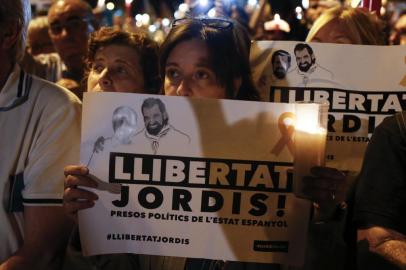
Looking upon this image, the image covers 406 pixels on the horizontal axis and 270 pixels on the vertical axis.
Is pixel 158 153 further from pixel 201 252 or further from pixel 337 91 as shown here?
pixel 337 91

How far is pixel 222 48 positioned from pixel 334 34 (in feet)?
3.06

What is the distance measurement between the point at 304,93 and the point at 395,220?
0.65 m

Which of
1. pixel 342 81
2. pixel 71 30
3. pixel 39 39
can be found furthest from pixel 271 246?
pixel 39 39

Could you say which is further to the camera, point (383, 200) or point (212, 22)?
point (212, 22)

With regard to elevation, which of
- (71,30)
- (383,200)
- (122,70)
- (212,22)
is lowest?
(383,200)

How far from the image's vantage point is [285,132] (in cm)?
196

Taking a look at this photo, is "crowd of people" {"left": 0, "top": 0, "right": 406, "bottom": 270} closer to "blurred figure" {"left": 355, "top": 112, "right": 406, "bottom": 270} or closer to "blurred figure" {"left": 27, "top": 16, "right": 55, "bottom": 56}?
"blurred figure" {"left": 355, "top": 112, "right": 406, "bottom": 270}

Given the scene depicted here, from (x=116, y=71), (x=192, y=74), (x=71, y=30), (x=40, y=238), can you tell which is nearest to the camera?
(x=40, y=238)

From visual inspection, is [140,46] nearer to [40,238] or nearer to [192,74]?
[192,74]

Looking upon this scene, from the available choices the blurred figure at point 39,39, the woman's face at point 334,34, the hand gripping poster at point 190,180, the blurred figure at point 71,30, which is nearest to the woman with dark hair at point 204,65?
the hand gripping poster at point 190,180

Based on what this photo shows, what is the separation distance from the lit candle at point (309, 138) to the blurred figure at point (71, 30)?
263 centimetres

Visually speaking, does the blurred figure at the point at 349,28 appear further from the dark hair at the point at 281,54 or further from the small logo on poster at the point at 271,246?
the small logo on poster at the point at 271,246

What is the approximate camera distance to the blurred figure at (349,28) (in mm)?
2943

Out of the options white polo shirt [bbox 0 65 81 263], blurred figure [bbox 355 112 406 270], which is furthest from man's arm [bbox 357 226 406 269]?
white polo shirt [bbox 0 65 81 263]
